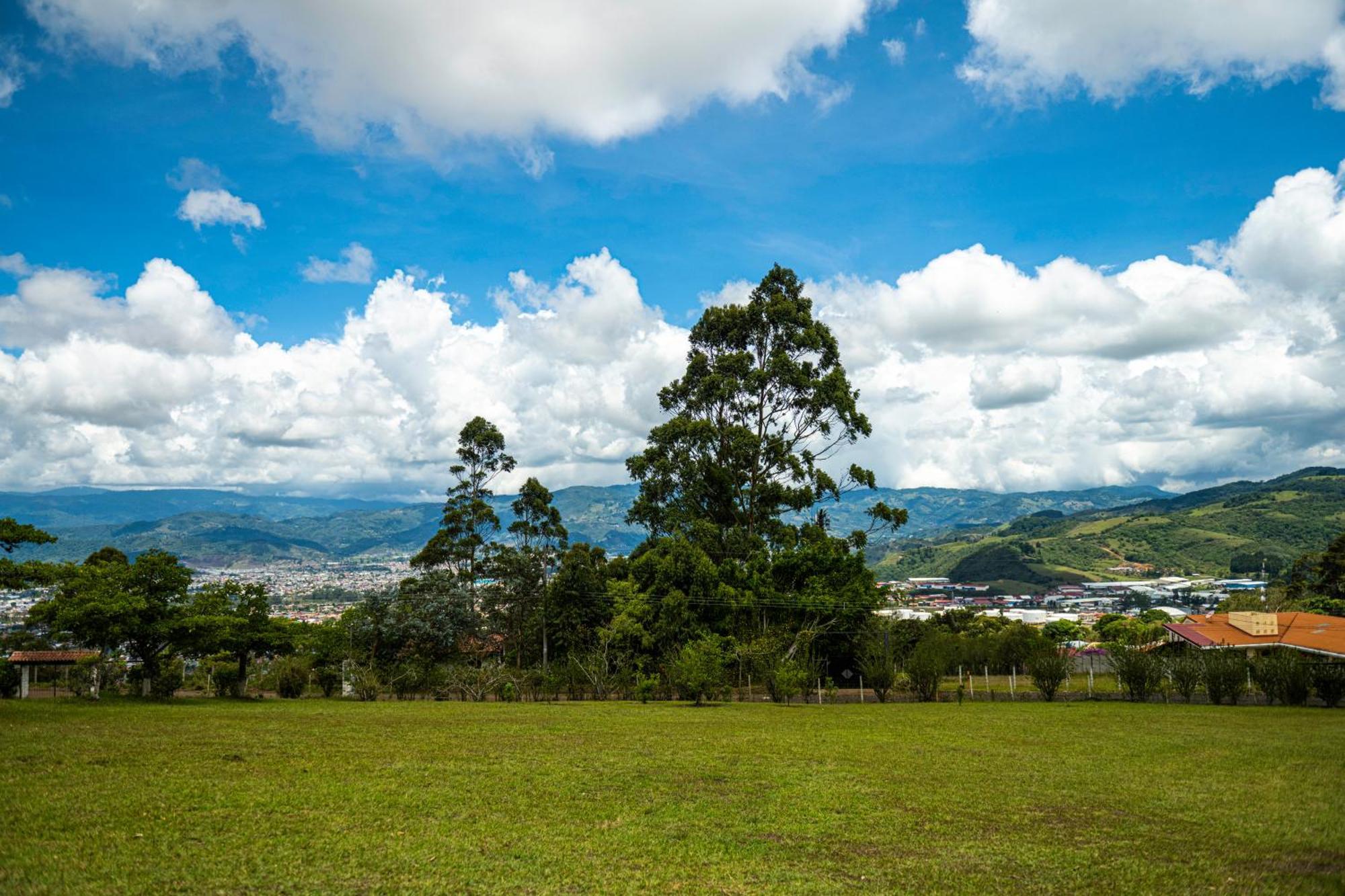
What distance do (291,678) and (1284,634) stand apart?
44.7m

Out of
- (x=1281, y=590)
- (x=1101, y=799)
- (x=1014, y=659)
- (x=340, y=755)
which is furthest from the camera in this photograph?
(x=1281, y=590)

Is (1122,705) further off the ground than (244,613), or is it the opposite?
(244,613)

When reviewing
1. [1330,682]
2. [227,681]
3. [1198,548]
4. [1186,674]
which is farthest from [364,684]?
[1198,548]

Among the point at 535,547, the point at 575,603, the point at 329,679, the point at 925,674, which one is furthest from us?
the point at 535,547

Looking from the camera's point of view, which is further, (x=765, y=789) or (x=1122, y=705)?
(x=1122, y=705)

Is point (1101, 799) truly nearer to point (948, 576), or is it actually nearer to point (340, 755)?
point (340, 755)

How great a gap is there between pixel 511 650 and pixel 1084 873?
119 feet

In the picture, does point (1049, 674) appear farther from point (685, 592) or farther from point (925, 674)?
point (685, 592)

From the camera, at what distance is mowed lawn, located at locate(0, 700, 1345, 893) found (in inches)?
287

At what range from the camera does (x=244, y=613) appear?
2873 centimetres

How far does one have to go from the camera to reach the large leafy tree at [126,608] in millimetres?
23312

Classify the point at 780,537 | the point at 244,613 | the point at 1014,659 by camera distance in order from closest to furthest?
the point at 244,613
the point at 780,537
the point at 1014,659

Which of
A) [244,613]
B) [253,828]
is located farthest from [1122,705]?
[244,613]

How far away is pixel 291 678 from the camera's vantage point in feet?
106
